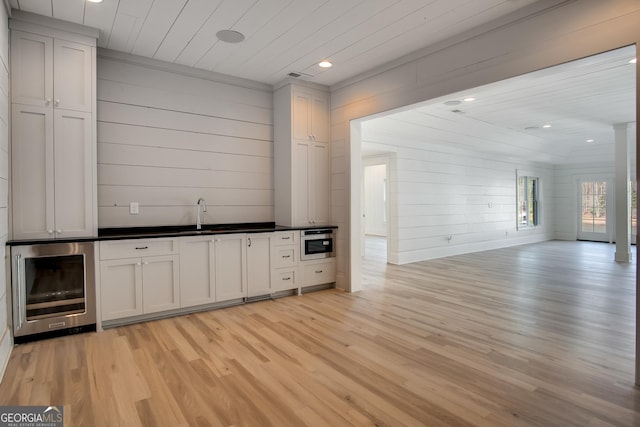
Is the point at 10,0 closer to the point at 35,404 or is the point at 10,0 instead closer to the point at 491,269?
the point at 35,404

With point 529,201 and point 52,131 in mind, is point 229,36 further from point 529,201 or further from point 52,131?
point 529,201

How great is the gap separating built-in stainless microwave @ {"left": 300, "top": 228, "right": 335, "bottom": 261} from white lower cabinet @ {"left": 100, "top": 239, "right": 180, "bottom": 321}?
158cm

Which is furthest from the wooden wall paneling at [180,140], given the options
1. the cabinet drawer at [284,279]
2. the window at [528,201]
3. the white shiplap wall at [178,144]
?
the window at [528,201]

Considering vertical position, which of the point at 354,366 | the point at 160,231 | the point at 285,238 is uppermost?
the point at 160,231

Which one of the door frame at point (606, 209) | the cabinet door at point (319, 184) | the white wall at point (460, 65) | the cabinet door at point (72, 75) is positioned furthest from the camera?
the door frame at point (606, 209)

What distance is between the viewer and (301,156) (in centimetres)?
481

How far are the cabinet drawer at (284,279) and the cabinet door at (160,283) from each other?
1.14m

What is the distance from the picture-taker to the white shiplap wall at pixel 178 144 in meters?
3.91

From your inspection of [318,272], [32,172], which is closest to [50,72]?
[32,172]

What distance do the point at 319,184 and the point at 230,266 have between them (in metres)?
1.68

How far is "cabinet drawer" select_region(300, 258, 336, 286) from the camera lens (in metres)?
4.73

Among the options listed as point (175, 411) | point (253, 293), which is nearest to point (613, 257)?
point (253, 293)

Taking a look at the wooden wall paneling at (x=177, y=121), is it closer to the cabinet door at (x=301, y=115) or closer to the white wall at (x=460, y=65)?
the cabinet door at (x=301, y=115)

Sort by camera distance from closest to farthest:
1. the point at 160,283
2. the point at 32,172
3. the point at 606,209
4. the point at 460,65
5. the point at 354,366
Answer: the point at 354,366, the point at 32,172, the point at 460,65, the point at 160,283, the point at 606,209
